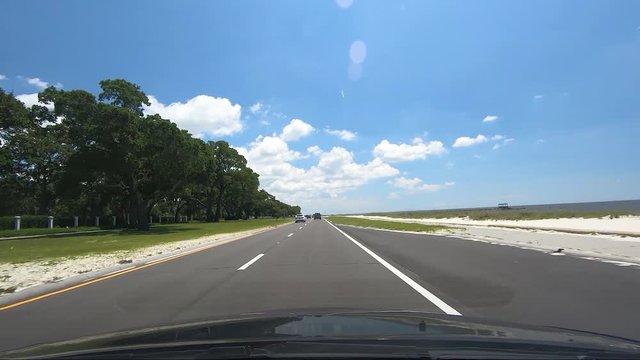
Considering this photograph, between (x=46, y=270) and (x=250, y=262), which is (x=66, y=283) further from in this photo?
(x=250, y=262)

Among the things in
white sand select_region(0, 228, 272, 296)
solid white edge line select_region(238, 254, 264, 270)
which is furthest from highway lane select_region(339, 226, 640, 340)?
white sand select_region(0, 228, 272, 296)

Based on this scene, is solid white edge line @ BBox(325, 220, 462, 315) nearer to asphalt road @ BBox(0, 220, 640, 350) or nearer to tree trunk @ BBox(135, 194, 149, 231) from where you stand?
asphalt road @ BBox(0, 220, 640, 350)

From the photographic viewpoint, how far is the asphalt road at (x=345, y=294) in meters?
8.23

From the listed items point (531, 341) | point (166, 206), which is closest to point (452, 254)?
point (531, 341)

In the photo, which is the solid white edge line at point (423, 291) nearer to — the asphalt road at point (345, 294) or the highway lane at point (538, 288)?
the asphalt road at point (345, 294)

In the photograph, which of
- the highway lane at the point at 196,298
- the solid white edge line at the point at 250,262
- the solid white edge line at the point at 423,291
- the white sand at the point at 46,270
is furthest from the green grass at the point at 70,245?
the solid white edge line at the point at 423,291

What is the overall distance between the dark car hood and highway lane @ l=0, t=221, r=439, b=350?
1.00 m

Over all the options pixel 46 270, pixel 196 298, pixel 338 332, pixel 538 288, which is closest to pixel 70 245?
pixel 46 270

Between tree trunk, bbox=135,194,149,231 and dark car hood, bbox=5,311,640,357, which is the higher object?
tree trunk, bbox=135,194,149,231

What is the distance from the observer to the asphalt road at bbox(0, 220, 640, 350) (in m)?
8.23

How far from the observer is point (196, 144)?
59.1 m

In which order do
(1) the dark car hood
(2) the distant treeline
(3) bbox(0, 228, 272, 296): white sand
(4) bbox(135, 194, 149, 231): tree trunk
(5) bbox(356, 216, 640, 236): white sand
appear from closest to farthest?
1. (1) the dark car hood
2. (3) bbox(0, 228, 272, 296): white sand
3. (5) bbox(356, 216, 640, 236): white sand
4. (2) the distant treeline
5. (4) bbox(135, 194, 149, 231): tree trunk

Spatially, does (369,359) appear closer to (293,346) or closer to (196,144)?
(293,346)

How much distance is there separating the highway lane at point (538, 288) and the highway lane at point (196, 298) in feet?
3.17
